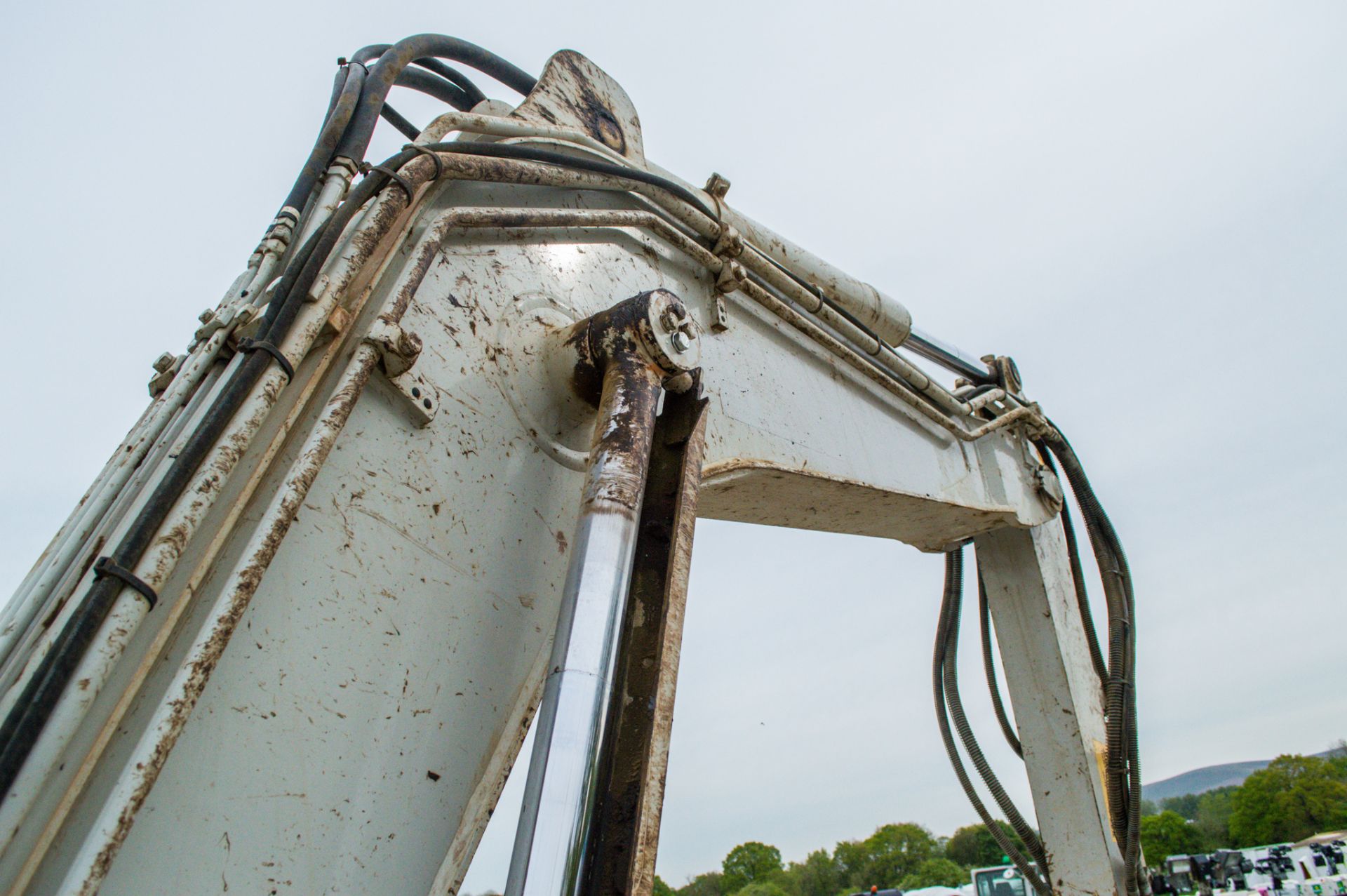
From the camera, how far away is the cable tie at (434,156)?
3.34ft

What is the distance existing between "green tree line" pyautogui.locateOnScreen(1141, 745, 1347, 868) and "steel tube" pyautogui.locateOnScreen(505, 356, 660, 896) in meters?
24.0

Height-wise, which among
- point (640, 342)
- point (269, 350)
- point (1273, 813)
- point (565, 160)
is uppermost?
point (1273, 813)

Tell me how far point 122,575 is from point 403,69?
95 cm

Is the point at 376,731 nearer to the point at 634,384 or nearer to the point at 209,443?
the point at 209,443

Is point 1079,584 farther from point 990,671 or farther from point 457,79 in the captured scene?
point 457,79

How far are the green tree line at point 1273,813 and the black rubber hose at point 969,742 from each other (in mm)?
22103

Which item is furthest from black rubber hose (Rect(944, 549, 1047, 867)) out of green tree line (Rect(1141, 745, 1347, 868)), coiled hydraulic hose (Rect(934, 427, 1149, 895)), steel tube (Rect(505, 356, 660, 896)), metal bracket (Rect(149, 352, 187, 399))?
green tree line (Rect(1141, 745, 1347, 868))

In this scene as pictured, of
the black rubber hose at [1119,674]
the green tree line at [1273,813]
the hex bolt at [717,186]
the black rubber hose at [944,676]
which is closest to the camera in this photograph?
the hex bolt at [717,186]

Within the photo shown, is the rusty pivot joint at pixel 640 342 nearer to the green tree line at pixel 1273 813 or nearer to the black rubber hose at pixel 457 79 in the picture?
the black rubber hose at pixel 457 79

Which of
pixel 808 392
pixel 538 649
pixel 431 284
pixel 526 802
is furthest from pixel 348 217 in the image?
pixel 808 392

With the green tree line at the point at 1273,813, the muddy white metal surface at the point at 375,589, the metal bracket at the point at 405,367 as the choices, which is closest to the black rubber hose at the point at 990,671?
the muddy white metal surface at the point at 375,589

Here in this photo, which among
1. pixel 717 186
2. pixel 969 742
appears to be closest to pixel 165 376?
pixel 717 186

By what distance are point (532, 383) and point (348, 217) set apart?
0.30 m

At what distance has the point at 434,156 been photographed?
3.35 feet
